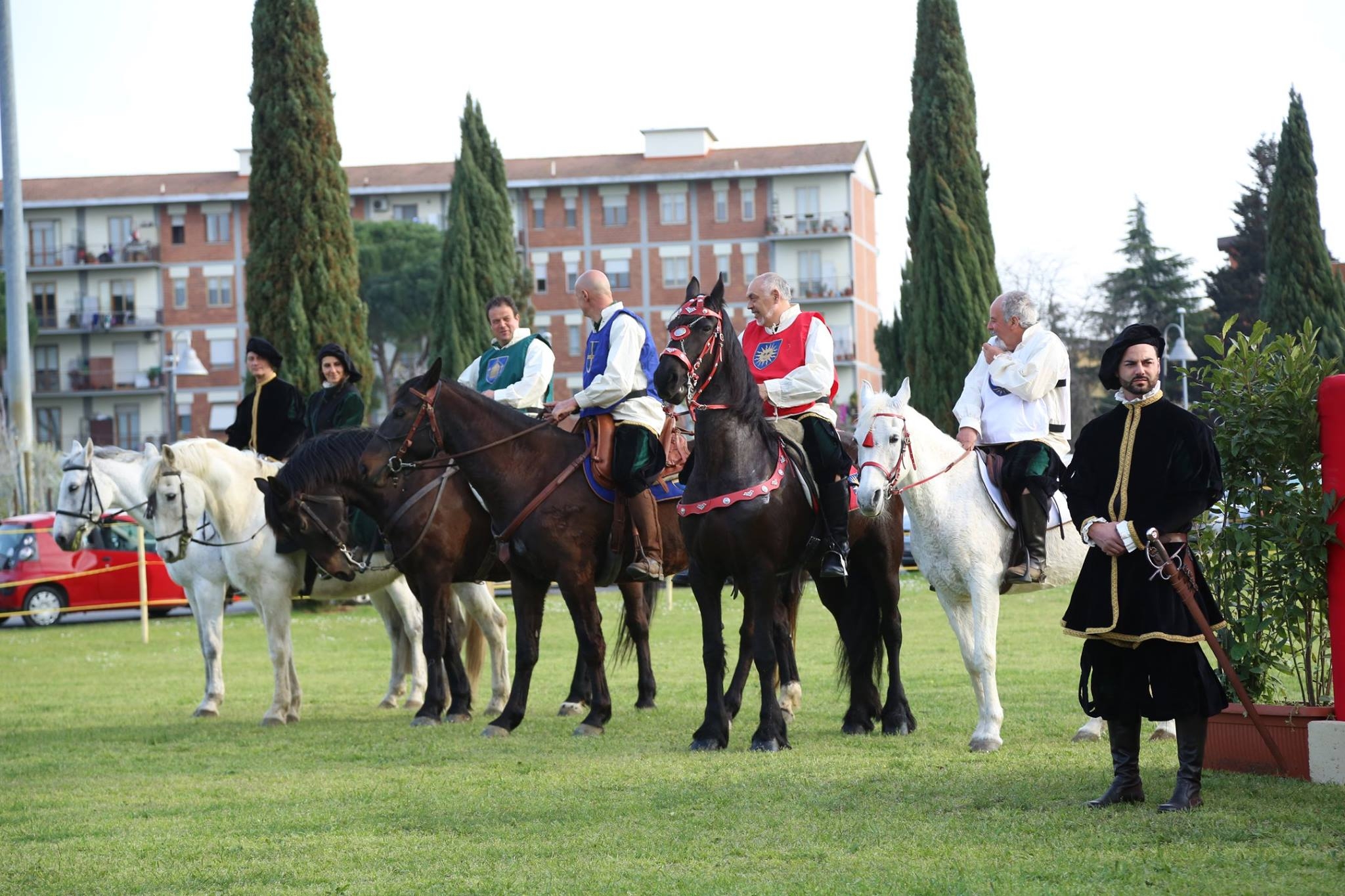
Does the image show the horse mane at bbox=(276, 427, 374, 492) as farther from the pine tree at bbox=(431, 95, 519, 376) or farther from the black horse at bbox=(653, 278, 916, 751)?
the pine tree at bbox=(431, 95, 519, 376)

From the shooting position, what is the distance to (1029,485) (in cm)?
908

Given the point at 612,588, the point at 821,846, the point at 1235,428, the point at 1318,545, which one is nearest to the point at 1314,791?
the point at 1318,545

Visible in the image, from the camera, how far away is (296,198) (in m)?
29.6

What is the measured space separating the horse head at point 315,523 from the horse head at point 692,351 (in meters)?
3.57

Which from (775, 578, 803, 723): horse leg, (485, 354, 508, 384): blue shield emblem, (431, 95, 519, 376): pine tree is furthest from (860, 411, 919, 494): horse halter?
(431, 95, 519, 376): pine tree

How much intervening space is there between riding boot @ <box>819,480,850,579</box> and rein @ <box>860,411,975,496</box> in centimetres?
36

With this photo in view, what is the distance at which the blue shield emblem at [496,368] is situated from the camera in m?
11.7

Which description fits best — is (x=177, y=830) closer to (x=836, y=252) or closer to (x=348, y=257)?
(x=348, y=257)

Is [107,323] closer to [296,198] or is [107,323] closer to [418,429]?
[296,198]

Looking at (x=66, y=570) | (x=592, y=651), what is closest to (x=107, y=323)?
(x=66, y=570)

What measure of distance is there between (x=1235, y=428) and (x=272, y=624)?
24.5ft

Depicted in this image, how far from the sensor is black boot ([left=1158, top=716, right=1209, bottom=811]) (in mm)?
6512

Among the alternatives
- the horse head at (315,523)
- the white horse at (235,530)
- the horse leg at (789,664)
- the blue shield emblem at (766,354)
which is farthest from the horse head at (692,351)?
the white horse at (235,530)

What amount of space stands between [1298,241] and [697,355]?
36.7 m
